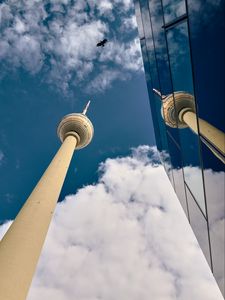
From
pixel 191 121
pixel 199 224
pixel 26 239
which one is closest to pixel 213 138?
pixel 191 121

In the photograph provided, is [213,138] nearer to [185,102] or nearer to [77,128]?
[185,102]

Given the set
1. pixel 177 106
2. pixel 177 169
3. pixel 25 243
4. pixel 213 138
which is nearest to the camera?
pixel 213 138

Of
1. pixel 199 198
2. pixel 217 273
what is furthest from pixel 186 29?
pixel 217 273

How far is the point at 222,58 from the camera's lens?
27.9 ft

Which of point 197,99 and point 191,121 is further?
point 191,121

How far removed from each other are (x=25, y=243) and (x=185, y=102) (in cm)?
939

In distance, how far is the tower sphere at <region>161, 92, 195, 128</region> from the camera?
44.2 feet

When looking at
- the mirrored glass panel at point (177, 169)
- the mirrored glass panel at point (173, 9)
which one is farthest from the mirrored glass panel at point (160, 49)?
the mirrored glass panel at point (173, 9)

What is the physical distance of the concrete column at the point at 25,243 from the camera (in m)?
9.62

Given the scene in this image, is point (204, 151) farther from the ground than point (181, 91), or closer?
closer

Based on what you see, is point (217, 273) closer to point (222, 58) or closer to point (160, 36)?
point (222, 58)

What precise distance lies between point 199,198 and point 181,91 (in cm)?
520

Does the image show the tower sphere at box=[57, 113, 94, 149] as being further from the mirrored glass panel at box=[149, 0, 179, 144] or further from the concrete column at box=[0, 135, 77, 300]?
the mirrored glass panel at box=[149, 0, 179, 144]

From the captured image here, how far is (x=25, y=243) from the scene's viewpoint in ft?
39.8
